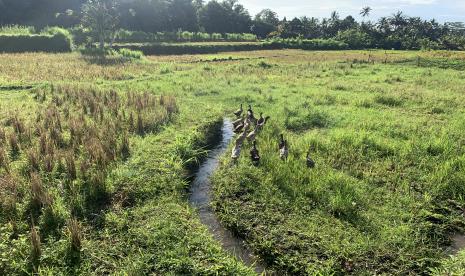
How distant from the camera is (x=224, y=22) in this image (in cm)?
8575

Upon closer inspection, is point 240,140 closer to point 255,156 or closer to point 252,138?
point 252,138

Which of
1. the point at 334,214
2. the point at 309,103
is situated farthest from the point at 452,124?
the point at 334,214

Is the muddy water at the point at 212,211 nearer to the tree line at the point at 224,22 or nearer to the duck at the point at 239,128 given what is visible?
the duck at the point at 239,128

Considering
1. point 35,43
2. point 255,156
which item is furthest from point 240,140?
point 35,43

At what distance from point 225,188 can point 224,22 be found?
268ft

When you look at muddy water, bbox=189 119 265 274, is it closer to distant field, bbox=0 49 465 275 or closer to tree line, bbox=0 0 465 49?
distant field, bbox=0 49 465 275

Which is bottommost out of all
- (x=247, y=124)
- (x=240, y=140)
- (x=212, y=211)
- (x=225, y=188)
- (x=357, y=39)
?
(x=212, y=211)

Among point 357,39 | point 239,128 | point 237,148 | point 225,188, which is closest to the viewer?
point 225,188

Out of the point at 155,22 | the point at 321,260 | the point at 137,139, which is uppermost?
the point at 155,22

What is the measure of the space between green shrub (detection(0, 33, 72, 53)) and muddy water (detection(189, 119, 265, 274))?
39.1 m

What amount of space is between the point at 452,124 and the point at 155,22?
68.5 metres

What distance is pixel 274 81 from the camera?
Result: 24.2 m

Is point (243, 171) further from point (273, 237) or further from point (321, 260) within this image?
point (321, 260)

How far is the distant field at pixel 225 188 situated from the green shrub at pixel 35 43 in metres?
29.9
